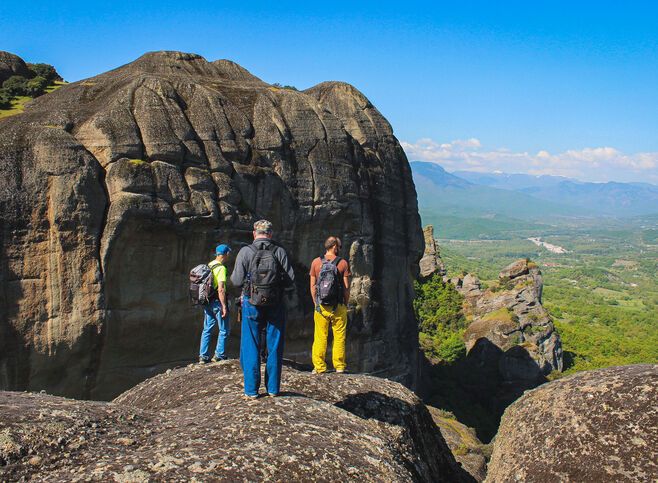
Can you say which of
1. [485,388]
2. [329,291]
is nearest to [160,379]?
[329,291]

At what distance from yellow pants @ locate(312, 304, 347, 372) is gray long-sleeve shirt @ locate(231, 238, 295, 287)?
2669 mm

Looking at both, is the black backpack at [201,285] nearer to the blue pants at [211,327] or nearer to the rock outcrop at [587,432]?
the blue pants at [211,327]

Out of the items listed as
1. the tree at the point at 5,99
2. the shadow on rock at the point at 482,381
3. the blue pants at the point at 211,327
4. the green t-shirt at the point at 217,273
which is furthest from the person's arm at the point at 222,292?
the shadow on rock at the point at 482,381

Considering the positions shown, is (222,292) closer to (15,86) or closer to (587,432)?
(587,432)

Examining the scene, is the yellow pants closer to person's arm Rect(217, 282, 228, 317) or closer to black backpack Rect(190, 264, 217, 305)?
person's arm Rect(217, 282, 228, 317)

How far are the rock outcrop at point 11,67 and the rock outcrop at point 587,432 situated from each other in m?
33.5

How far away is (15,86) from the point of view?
30.9m

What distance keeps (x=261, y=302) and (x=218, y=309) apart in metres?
4.95

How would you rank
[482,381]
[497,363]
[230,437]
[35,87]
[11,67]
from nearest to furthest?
[230,437]
[35,87]
[11,67]
[482,381]
[497,363]

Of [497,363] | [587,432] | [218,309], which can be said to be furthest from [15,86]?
[497,363]

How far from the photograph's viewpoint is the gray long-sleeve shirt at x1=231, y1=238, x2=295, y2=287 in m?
8.97

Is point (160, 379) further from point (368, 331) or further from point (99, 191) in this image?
point (368, 331)

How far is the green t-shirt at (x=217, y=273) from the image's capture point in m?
12.9

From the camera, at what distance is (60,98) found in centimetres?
2383
